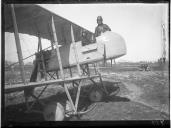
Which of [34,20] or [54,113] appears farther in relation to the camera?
[34,20]

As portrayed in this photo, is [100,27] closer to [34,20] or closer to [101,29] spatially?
[101,29]

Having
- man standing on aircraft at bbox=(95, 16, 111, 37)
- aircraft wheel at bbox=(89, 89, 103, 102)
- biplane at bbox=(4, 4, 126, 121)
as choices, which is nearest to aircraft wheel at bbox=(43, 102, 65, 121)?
biplane at bbox=(4, 4, 126, 121)

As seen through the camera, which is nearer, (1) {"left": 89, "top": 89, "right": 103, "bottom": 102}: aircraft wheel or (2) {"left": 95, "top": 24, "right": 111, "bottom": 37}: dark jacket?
(2) {"left": 95, "top": 24, "right": 111, "bottom": 37}: dark jacket

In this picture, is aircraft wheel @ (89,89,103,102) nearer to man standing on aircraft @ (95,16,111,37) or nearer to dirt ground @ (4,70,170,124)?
dirt ground @ (4,70,170,124)

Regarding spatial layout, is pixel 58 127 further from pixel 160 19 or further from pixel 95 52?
pixel 160 19

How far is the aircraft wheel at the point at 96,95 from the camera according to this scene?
781cm

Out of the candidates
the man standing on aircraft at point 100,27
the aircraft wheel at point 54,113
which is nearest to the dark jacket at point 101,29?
the man standing on aircraft at point 100,27

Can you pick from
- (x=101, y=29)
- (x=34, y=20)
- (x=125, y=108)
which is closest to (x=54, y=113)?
(x=125, y=108)

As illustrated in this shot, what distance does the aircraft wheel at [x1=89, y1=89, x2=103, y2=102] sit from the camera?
781cm

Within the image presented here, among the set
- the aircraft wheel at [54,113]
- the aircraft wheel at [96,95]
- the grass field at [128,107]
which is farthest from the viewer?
the aircraft wheel at [96,95]

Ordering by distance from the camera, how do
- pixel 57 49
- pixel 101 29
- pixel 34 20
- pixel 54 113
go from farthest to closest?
1. pixel 101 29
2. pixel 34 20
3. pixel 57 49
4. pixel 54 113

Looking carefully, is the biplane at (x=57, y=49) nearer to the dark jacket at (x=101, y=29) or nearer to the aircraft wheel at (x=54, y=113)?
the aircraft wheel at (x=54, y=113)

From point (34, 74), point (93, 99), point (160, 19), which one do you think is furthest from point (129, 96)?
point (34, 74)

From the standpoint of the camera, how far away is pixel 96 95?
25.9 ft
